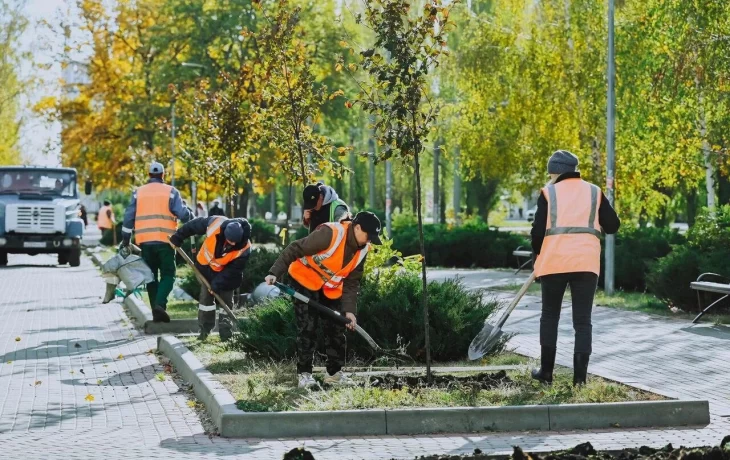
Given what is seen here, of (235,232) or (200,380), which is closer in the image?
(200,380)

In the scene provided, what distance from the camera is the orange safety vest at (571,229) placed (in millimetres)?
10453

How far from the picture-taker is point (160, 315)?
→ 633 inches

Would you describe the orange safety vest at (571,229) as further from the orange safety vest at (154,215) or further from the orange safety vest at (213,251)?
the orange safety vest at (154,215)

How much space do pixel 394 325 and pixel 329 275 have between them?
1.85 meters

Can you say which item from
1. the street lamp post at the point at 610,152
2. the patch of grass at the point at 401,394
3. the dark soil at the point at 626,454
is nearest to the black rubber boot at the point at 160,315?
the patch of grass at the point at 401,394

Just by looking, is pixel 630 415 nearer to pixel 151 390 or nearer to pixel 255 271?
pixel 151 390

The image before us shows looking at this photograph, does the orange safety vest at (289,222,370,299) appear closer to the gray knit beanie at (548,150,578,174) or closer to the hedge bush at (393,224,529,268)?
the gray knit beanie at (548,150,578,174)

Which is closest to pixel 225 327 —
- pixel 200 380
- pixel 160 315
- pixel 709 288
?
pixel 160 315

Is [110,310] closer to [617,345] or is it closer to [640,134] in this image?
[617,345]

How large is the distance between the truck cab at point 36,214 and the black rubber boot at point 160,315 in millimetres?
19310

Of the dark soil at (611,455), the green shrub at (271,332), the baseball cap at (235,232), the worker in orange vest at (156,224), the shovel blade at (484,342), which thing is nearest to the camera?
the dark soil at (611,455)

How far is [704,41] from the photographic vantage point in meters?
21.1

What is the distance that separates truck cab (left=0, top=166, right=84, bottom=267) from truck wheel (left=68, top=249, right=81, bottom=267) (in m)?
0.04

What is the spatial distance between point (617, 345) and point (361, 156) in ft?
11.0
